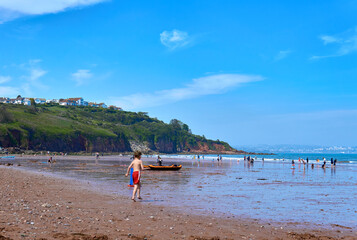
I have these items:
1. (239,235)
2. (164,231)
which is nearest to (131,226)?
(164,231)

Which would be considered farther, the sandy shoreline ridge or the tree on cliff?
the tree on cliff

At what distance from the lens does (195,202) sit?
15297 millimetres

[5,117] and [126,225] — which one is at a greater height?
[5,117]

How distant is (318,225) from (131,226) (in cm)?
657

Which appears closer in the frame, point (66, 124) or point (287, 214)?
point (287, 214)

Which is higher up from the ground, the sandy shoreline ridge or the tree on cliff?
the tree on cliff

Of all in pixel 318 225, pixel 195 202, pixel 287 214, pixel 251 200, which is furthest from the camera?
pixel 251 200

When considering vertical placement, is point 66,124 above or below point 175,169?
above

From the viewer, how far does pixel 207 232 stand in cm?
898

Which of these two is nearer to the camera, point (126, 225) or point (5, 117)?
point (126, 225)

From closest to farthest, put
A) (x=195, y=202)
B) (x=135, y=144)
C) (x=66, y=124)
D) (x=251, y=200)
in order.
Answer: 1. (x=195, y=202)
2. (x=251, y=200)
3. (x=66, y=124)
4. (x=135, y=144)

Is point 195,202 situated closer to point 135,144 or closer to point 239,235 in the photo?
point 239,235

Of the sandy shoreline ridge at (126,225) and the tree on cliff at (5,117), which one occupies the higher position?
the tree on cliff at (5,117)

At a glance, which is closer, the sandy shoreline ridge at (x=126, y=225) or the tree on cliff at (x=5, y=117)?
the sandy shoreline ridge at (x=126, y=225)
